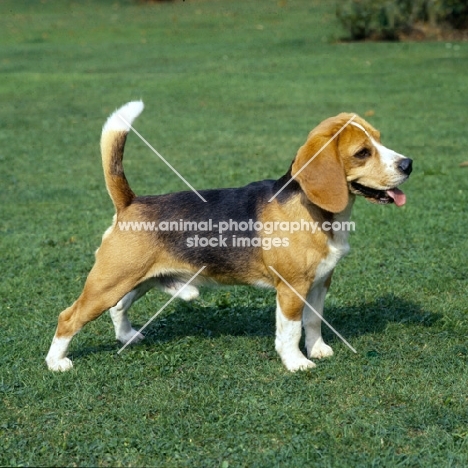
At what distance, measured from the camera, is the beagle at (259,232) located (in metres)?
5.05

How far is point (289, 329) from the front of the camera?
17.4ft

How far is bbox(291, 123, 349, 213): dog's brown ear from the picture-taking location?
497cm

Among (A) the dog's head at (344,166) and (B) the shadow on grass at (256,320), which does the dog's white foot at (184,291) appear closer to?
(B) the shadow on grass at (256,320)

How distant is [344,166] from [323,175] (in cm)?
18

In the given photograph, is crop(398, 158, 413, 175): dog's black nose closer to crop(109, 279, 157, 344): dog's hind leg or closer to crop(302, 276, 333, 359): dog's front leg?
crop(302, 276, 333, 359): dog's front leg

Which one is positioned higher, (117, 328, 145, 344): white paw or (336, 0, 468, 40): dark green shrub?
(117, 328, 145, 344): white paw

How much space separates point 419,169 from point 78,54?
15.6m

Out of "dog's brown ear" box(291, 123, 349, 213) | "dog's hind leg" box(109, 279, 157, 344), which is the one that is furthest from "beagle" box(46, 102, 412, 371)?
"dog's hind leg" box(109, 279, 157, 344)

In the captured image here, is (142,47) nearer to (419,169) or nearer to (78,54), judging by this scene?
(78,54)

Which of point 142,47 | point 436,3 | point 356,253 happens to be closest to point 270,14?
point 142,47

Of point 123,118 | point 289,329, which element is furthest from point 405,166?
point 123,118
